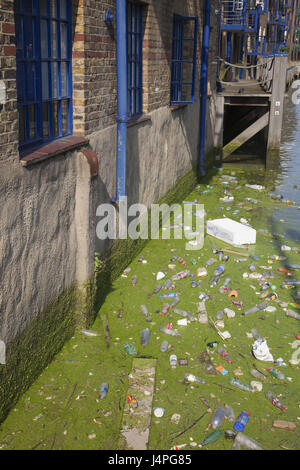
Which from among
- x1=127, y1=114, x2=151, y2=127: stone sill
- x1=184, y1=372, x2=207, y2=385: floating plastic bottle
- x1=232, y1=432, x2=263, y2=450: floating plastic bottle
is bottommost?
x1=232, y1=432, x2=263, y2=450: floating plastic bottle

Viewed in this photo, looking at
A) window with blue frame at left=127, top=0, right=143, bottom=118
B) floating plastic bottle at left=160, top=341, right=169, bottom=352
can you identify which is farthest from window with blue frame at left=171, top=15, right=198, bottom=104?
floating plastic bottle at left=160, top=341, right=169, bottom=352

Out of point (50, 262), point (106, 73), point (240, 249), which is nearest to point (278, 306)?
point (240, 249)

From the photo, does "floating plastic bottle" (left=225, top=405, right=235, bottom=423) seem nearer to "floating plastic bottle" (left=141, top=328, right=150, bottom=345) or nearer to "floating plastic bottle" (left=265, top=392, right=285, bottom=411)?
"floating plastic bottle" (left=265, top=392, right=285, bottom=411)

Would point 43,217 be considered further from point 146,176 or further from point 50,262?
point 146,176

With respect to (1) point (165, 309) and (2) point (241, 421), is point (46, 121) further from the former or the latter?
(2) point (241, 421)

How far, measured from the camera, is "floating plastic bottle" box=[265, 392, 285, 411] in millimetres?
4027

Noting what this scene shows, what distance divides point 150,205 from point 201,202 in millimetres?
2509

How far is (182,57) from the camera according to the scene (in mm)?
9305

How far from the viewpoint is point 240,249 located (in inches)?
290

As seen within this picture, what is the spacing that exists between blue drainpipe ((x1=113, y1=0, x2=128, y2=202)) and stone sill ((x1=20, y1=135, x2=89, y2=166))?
34.3 inches

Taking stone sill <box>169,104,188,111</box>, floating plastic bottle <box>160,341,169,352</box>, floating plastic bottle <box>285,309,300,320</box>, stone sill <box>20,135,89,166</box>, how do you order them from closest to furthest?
stone sill <box>20,135,89,166</box>
floating plastic bottle <box>160,341,169,352</box>
floating plastic bottle <box>285,309,300,320</box>
stone sill <box>169,104,188,111</box>

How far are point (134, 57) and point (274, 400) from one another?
4.80 meters

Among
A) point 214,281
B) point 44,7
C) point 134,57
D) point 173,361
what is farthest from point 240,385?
point 134,57

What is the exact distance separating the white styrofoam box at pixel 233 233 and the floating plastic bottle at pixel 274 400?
11.8 feet
